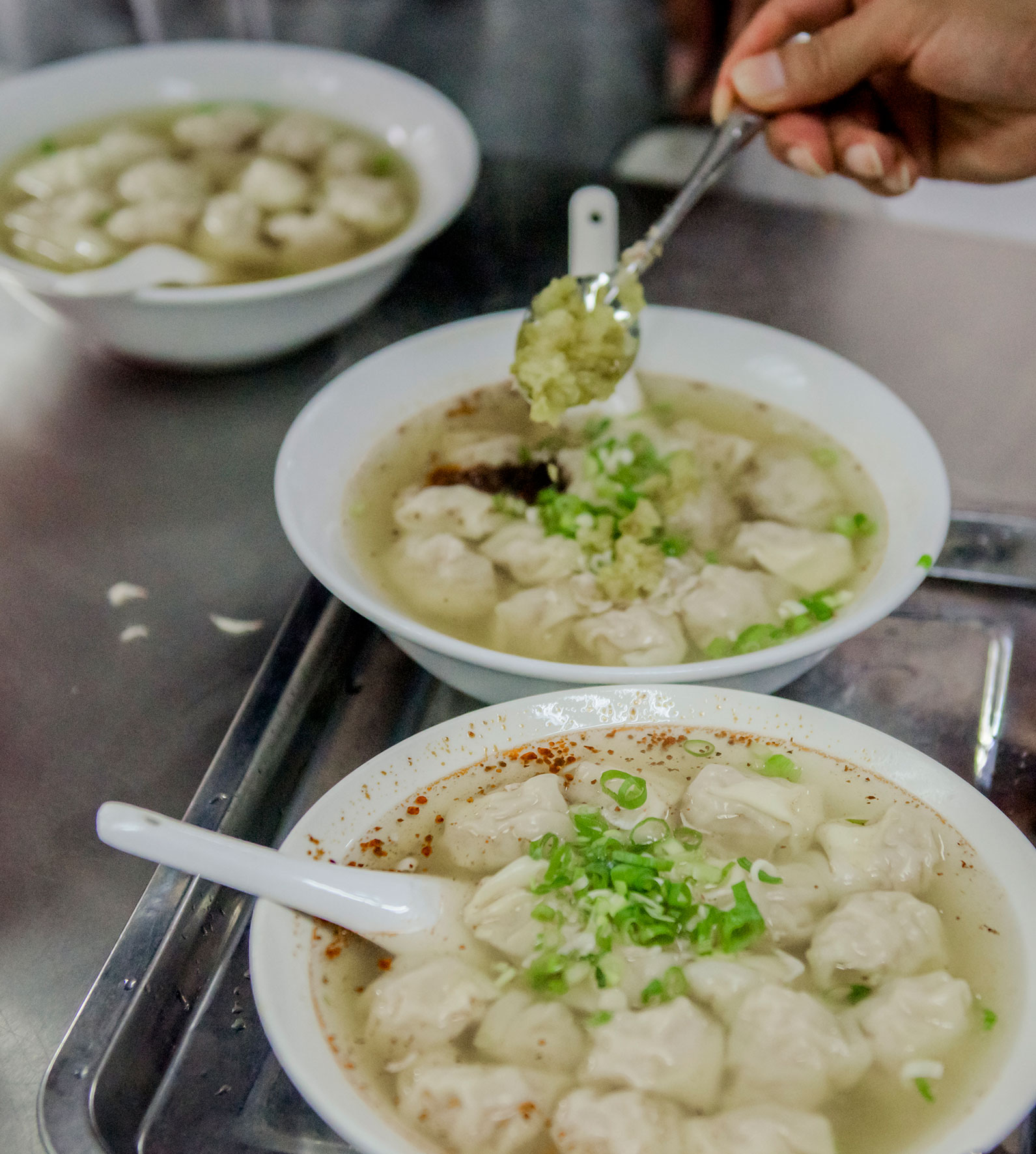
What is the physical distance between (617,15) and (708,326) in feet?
7.90

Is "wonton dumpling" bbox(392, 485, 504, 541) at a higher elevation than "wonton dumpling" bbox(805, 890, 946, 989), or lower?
lower

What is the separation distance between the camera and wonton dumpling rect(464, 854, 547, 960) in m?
1.24

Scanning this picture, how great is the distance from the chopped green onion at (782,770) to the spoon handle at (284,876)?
1.57 feet

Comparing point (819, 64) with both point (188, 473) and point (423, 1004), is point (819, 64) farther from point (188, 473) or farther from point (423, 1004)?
point (423, 1004)

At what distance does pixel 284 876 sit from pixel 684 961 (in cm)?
48

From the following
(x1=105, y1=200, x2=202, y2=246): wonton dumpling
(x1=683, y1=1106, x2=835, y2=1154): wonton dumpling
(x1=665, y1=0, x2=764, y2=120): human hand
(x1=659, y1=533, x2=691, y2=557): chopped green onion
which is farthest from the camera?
(x1=665, y1=0, x2=764, y2=120): human hand

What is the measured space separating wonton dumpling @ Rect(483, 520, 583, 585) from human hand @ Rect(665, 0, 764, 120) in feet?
8.69

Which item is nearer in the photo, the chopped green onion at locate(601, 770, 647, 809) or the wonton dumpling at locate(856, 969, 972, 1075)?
the wonton dumpling at locate(856, 969, 972, 1075)

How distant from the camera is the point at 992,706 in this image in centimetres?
178

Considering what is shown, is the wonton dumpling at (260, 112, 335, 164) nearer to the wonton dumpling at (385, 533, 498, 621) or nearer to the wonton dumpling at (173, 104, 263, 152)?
the wonton dumpling at (173, 104, 263, 152)

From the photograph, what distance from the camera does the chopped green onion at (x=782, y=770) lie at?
1394 mm

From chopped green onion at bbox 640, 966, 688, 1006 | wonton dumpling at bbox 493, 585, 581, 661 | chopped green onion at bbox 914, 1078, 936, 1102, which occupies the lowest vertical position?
wonton dumpling at bbox 493, 585, 581, 661

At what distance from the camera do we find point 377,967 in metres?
1.24

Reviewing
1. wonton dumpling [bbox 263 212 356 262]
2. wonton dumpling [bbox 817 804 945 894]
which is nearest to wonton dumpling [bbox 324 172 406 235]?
wonton dumpling [bbox 263 212 356 262]
